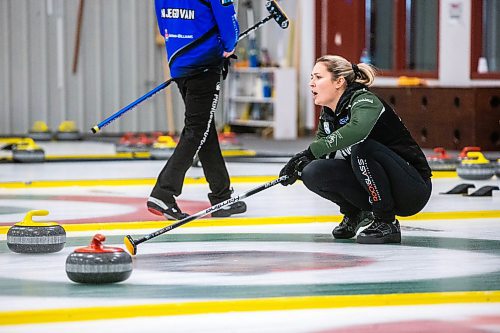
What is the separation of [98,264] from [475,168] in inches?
196

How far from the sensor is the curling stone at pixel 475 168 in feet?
28.5

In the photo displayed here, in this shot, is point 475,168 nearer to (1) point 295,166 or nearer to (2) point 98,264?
(1) point 295,166

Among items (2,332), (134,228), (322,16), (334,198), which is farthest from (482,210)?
(322,16)

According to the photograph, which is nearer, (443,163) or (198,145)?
(198,145)

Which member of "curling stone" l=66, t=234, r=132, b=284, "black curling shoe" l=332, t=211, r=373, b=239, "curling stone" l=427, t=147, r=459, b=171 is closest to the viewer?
"curling stone" l=66, t=234, r=132, b=284

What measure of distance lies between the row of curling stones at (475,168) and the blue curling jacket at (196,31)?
112 inches

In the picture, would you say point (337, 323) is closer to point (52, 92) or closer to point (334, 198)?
point (334, 198)

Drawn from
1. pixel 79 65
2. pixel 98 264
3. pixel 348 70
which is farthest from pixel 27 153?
pixel 98 264

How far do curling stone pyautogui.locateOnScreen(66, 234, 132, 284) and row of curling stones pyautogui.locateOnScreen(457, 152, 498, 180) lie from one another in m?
4.84

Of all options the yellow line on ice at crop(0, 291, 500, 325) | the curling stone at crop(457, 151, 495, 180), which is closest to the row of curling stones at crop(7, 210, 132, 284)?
the yellow line on ice at crop(0, 291, 500, 325)

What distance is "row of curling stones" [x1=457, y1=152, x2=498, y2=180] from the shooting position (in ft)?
28.5

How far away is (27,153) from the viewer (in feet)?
34.8

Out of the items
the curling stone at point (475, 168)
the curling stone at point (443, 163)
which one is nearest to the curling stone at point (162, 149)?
the curling stone at point (443, 163)

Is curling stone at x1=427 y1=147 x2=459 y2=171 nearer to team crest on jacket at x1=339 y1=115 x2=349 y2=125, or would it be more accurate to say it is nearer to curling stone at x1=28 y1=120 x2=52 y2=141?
team crest on jacket at x1=339 y1=115 x2=349 y2=125
